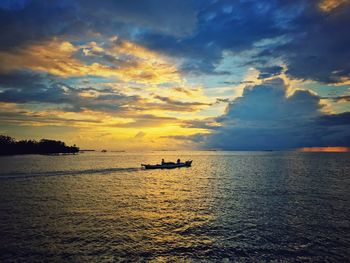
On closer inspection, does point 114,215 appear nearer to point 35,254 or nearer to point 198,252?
point 35,254

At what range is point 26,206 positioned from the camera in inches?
1586

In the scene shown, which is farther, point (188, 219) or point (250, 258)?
point (188, 219)

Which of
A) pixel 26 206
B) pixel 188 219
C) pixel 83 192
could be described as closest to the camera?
pixel 188 219

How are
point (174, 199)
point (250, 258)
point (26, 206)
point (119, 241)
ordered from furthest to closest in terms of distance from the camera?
point (174, 199) < point (26, 206) < point (119, 241) < point (250, 258)

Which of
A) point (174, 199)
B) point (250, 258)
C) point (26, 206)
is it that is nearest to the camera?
point (250, 258)

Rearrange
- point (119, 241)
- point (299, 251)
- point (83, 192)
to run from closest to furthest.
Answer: point (299, 251) < point (119, 241) < point (83, 192)

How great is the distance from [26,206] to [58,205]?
176 inches

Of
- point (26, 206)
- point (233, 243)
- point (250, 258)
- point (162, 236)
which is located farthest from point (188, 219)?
point (26, 206)

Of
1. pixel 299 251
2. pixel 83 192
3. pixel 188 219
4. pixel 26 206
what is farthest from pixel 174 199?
pixel 299 251

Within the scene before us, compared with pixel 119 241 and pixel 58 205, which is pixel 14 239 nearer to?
pixel 119 241

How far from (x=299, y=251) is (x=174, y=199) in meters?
27.8

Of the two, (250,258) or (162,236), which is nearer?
(250,258)

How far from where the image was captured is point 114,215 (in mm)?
35531

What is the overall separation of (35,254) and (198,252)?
13.6 metres
